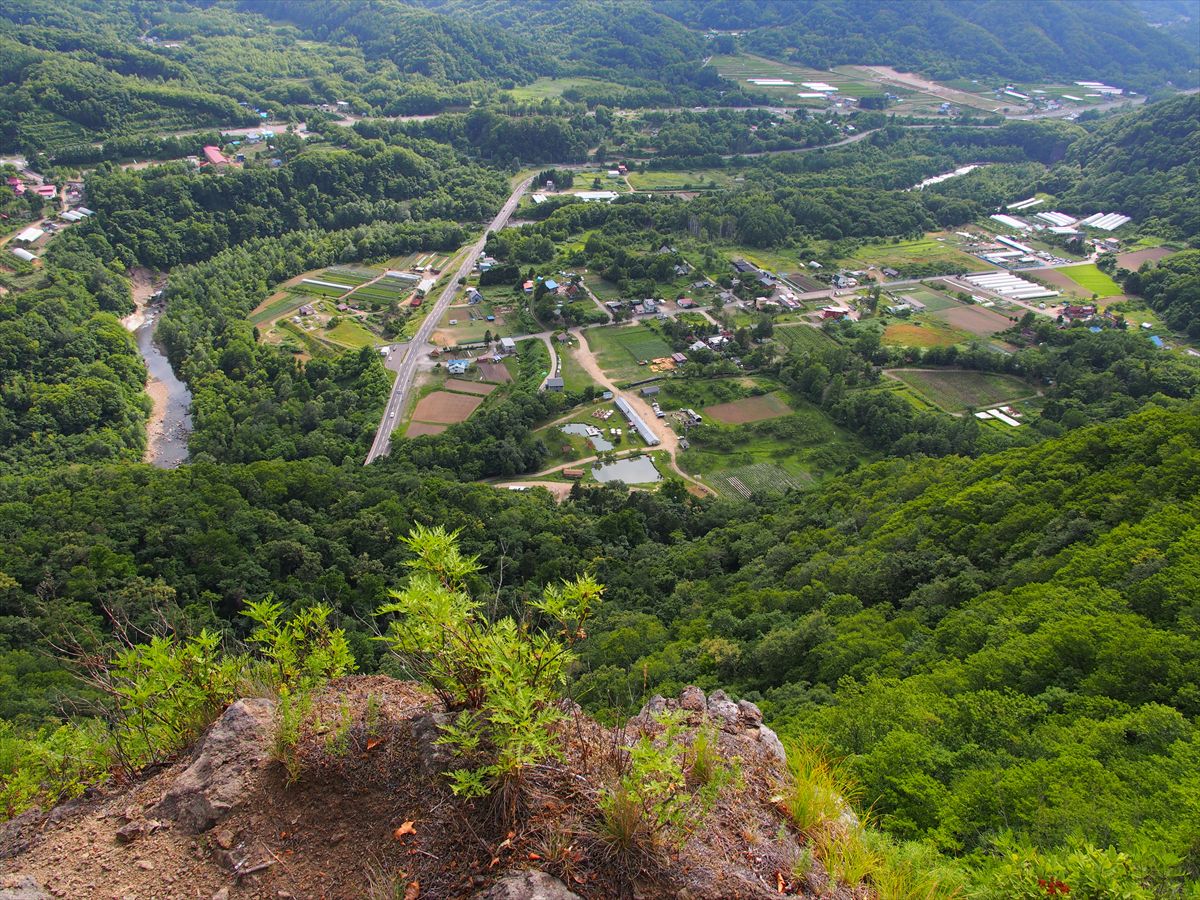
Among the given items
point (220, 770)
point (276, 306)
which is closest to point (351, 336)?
point (276, 306)

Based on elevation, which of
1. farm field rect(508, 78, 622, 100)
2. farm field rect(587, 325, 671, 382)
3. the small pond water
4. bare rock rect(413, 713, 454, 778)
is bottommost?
the small pond water

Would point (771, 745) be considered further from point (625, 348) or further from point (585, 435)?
point (625, 348)

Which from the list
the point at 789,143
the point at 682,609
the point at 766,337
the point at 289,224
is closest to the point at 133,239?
the point at 289,224

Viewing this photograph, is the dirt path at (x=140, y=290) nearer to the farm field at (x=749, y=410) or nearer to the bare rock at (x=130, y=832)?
the farm field at (x=749, y=410)

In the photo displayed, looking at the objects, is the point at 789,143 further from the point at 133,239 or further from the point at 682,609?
the point at 682,609

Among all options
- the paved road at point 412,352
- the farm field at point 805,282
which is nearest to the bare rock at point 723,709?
the paved road at point 412,352

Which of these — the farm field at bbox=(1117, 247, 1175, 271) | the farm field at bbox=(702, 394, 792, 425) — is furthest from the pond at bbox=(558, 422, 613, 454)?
the farm field at bbox=(1117, 247, 1175, 271)

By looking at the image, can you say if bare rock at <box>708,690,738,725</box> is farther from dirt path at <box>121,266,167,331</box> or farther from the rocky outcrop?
dirt path at <box>121,266,167,331</box>
